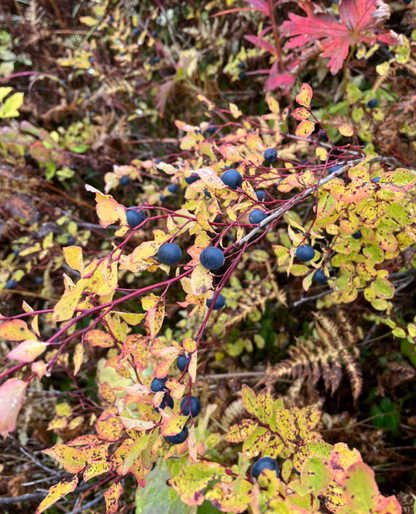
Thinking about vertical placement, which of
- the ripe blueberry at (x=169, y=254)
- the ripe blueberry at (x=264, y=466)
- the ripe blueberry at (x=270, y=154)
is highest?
the ripe blueberry at (x=270, y=154)

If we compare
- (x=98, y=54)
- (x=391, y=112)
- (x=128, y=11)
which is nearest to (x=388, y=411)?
(x=391, y=112)

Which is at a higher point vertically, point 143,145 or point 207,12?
point 207,12

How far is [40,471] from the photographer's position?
1.59 meters

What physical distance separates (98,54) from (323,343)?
2844mm

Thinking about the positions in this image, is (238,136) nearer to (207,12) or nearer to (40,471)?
(40,471)

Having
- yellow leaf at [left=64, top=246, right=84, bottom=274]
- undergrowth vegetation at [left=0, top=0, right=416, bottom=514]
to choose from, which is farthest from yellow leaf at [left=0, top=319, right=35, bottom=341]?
yellow leaf at [left=64, top=246, right=84, bottom=274]

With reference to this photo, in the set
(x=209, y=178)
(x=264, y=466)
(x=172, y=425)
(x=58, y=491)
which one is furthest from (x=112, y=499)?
(x=209, y=178)

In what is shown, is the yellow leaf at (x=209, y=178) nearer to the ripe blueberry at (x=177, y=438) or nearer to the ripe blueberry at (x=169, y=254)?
the ripe blueberry at (x=169, y=254)

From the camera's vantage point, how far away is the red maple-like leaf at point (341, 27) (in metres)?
1.20

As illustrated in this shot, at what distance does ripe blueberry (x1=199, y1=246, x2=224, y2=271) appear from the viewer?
648 mm

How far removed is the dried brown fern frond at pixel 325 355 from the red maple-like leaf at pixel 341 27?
982mm

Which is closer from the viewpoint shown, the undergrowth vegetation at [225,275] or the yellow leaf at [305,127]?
the undergrowth vegetation at [225,275]

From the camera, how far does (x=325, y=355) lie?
137 centimetres

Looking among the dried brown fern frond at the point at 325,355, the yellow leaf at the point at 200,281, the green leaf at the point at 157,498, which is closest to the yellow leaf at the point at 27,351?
the yellow leaf at the point at 200,281
